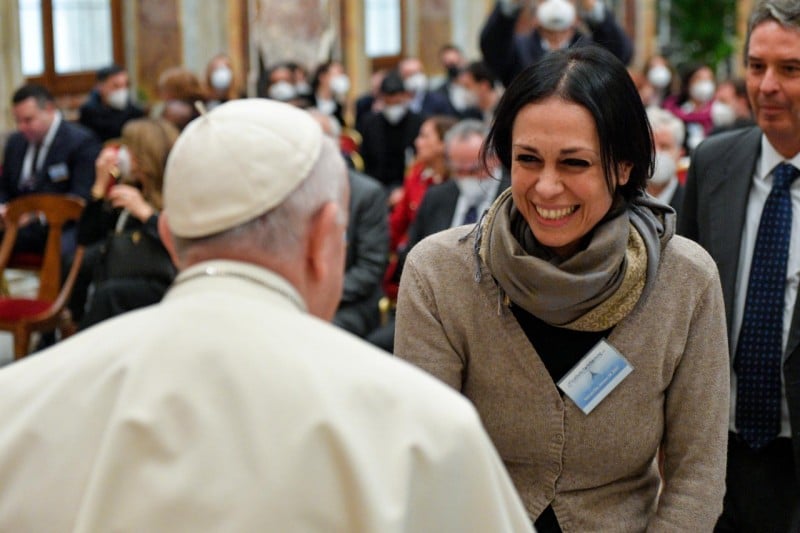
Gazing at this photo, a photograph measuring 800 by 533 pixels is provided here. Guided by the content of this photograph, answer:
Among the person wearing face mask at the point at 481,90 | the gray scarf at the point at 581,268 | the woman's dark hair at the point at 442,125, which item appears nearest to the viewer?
the gray scarf at the point at 581,268

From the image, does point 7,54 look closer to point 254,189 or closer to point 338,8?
point 338,8

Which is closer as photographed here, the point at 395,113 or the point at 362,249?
the point at 362,249

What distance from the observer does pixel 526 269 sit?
2.26m

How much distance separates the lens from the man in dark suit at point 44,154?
27.8 ft

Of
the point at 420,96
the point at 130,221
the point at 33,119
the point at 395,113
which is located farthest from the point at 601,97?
the point at 420,96

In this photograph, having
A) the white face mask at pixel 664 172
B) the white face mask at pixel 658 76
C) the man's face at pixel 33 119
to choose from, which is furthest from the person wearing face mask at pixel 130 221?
the white face mask at pixel 658 76

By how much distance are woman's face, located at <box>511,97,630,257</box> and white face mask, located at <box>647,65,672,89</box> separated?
1257 centimetres

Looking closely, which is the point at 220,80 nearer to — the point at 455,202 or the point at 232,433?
the point at 455,202

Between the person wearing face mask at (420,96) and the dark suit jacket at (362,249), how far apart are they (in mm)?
5470

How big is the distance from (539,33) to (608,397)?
3.63 metres

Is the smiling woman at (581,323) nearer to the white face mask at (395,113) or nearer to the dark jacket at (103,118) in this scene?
the dark jacket at (103,118)

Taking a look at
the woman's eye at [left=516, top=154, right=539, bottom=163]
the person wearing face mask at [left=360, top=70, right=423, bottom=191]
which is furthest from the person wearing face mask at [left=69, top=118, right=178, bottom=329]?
the person wearing face mask at [left=360, top=70, right=423, bottom=191]

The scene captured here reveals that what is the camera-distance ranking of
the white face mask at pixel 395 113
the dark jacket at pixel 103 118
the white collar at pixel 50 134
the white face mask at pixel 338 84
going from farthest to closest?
1. the white face mask at pixel 338 84
2. the white face mask at pixel 395 113
3. the dark jacket at pixel 103 118
4. the white collar at pixel 50 134

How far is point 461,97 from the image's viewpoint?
12555 mm
